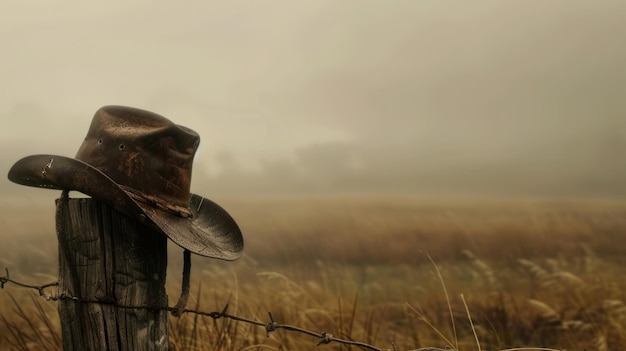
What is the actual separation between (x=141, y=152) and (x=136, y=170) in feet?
0.19

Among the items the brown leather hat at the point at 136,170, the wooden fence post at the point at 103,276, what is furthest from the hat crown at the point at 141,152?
the wooden fence post at the point at 103,276

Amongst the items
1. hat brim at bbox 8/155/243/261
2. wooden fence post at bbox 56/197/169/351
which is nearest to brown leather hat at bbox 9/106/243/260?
hat brim at bbox 8/155/243/261

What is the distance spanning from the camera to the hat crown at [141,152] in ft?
6.00

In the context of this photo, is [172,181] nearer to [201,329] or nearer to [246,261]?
[201,329]

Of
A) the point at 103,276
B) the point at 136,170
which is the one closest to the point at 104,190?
the point at 136,170

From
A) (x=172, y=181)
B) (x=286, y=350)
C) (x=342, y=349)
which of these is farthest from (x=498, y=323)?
(x=172, y=181)

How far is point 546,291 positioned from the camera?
16.0 ft

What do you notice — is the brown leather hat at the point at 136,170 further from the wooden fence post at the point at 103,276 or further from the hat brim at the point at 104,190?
A: the wooden fence post at the point at 103,276

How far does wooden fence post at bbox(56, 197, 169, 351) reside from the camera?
1817 mm

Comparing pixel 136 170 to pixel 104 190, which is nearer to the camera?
pixel 104 190

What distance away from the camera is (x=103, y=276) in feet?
5.98

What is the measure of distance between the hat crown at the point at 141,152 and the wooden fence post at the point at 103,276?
112 millimetres

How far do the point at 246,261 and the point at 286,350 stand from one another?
1398 mm

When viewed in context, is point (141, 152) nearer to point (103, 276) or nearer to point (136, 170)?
point (136, 170)
